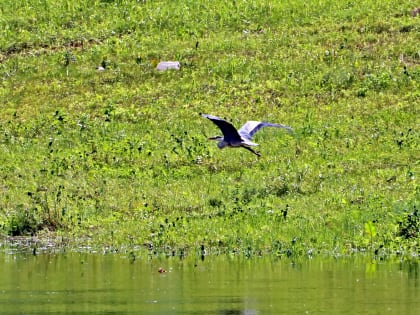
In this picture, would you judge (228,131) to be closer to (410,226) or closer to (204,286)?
(410,226)

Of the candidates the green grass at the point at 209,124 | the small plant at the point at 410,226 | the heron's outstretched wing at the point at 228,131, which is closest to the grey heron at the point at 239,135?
the heron's outstretched wing at the point at 228,131

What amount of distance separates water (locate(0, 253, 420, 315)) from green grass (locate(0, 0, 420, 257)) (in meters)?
1.27

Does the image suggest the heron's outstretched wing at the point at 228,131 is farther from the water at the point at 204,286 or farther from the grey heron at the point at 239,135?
the water at the point at 204,286

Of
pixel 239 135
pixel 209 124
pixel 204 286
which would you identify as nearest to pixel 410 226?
pixel 239 135

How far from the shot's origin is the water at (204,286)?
40.9ft

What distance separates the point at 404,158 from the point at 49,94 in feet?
33.6

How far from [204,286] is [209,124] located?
1243cm

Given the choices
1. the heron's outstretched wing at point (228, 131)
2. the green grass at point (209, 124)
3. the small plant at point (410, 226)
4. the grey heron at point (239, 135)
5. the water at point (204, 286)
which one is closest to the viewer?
the water at point (204, 286)

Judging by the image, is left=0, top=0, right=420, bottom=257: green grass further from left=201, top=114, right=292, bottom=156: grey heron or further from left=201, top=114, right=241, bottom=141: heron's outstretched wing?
left=201, top=114, right=241, bottom=141: heron's outstretched wing

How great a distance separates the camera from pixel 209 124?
2634 centimetres

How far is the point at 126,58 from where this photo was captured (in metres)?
31.0

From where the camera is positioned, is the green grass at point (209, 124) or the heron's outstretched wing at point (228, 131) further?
the heron's outstretched wing at point (228, 131)

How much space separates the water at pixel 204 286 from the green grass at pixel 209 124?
1.27 metres

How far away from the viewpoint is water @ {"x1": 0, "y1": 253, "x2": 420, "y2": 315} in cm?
1245
